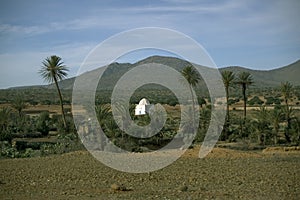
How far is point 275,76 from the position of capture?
534 ft

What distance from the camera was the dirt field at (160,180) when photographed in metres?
12.2

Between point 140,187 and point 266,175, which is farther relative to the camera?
point 266,175

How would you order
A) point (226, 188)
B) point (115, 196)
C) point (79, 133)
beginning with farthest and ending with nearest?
point (79, 133)
point (226, 188)
point (115, 196)

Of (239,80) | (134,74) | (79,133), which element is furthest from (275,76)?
(134,74)

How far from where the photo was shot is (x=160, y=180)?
1473 cm

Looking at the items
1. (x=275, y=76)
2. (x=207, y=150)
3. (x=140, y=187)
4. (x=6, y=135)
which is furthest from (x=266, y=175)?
(x=275, y=76)

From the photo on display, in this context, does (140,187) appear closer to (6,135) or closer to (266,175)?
(266,175)

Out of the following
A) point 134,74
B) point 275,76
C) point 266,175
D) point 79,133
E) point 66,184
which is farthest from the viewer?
point 275,76

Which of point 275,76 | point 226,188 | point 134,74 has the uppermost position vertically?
point 275,76

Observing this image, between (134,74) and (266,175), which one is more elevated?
(134,74)

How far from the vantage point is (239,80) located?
38688mm

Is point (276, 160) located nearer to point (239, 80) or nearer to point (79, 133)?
point (79, 133)

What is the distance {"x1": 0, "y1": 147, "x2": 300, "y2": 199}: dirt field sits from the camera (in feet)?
40.1

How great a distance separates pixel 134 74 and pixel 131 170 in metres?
3.96
